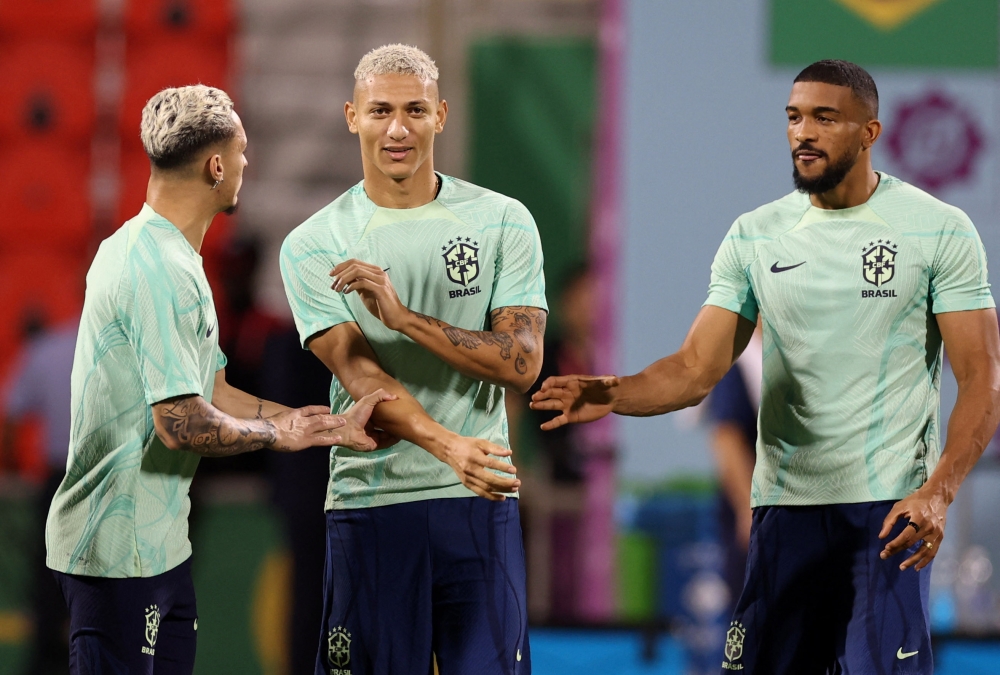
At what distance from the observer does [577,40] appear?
341 inches

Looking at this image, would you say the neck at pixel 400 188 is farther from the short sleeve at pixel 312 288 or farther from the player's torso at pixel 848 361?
the player's torso at pixel 848 361

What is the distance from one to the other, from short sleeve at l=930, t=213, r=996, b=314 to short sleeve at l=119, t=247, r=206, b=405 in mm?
1950

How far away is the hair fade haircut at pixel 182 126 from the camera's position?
3242 mm

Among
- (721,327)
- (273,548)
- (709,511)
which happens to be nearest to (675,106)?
(709,511)

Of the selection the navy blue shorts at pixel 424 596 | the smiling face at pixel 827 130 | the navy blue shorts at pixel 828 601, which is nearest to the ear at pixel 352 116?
the navy blue shorts at pixel 424 596

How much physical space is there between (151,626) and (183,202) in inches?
41.4

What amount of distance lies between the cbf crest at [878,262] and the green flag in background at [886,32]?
17.5 ft

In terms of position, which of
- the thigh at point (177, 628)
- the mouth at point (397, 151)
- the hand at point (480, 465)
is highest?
the mouth at point (397, 151)

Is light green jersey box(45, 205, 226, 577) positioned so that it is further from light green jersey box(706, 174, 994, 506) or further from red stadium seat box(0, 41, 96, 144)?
red stadium seat box(0, 41, 96, 144)

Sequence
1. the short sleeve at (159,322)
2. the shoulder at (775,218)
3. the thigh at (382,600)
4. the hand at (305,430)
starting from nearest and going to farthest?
the short sleeve at (159,322) < the hand at (305,430) < the thigh at (382,600) < the shoulder at (775,218)

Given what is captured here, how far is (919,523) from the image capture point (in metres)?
3.21

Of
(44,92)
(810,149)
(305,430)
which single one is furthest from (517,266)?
(44,92)

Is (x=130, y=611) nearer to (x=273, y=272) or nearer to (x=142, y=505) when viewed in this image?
(x=142, y=505)

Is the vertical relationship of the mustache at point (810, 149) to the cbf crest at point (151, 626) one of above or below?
above
